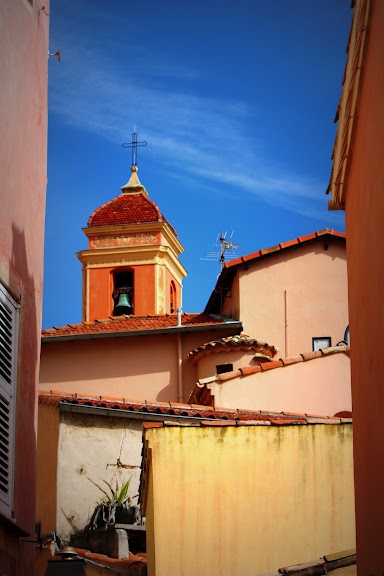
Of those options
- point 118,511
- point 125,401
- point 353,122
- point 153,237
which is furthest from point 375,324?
point 153,237

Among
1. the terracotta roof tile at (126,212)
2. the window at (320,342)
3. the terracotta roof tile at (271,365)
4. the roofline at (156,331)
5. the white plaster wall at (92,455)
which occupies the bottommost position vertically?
the white plaster wall at (92,455)

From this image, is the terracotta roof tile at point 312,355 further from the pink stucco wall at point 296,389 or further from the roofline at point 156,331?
the roofline at point 156,331

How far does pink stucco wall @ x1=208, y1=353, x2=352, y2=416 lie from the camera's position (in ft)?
79.8

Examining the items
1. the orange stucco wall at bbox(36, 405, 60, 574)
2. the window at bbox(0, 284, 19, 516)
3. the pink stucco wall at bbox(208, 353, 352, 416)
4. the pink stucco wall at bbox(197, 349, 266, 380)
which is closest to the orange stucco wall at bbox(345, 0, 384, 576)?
the window at bbox(0, 284, 19, 516)

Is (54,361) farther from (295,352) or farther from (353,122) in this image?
(353,122)

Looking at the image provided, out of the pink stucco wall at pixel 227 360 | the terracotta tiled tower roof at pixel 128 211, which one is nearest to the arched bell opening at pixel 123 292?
the terracotta tiled tower roof at pixel 128 211

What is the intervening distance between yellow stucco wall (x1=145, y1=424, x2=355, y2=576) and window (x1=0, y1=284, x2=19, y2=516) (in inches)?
121

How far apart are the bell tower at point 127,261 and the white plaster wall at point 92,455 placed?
16446 millimetres

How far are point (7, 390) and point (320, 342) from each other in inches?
783

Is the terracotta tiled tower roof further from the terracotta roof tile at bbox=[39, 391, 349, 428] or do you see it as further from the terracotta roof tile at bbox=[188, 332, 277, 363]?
the terracotta roof tile at bbox=[39, 391, 349, 428]

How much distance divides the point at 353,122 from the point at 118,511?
38.0 feet

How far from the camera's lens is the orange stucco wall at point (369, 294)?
24.4 feet

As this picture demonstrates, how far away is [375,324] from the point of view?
25.5 feet

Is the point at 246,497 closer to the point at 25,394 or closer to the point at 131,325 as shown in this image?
the point at 25,394
